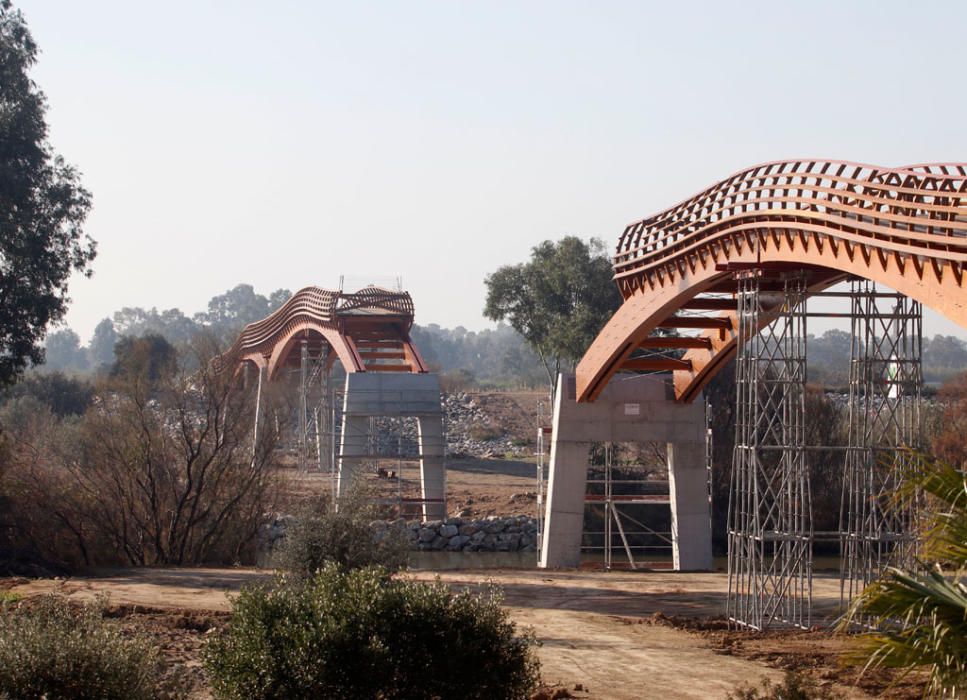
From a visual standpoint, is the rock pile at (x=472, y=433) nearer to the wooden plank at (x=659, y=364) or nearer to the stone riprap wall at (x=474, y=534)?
the stone riprap wall at (x=474, y=534)

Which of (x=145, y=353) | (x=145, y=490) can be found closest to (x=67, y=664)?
(x=145, y=490)

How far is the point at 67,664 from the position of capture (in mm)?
10258

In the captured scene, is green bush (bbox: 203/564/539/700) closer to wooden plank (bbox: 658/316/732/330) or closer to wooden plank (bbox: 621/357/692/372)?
wooden plank (bbox: 658/316/732/330)

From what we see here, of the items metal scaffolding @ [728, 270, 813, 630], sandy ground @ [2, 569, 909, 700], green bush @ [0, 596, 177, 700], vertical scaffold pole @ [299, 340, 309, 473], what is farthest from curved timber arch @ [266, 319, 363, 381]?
green bush @ [0, 596, 177, 700]

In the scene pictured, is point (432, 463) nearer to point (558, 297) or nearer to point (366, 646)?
point (558, 297)

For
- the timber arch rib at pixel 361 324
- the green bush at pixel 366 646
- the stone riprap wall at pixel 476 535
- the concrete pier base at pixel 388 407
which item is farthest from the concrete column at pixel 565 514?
the green bush at pixel 366 646

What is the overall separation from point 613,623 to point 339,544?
4.73m

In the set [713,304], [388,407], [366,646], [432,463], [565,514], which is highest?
[713,304]

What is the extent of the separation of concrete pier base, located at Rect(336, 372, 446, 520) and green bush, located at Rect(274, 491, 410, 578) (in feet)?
76.1

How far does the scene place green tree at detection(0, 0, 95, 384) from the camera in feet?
89.8

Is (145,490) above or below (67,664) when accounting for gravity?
above

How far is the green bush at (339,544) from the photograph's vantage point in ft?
61.3

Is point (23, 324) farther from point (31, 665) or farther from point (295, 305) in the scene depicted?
point (295, 305)

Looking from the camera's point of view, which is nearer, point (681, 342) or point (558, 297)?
point (681, 342)
